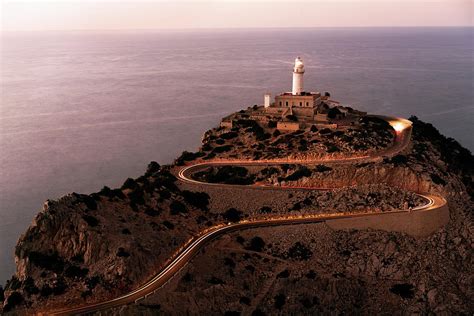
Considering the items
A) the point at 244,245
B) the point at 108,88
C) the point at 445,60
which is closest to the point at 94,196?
the point at 244,245

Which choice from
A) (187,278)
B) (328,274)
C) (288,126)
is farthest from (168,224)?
(288,126)

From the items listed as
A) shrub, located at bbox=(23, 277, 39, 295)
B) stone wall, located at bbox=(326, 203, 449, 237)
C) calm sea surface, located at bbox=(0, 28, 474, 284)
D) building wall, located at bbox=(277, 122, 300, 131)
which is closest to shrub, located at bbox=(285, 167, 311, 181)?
stone wall, located at bbox=(326, 203, 449, 237)

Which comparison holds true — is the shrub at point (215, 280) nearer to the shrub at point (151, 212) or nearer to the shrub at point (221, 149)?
the shrub at point (151, 212)

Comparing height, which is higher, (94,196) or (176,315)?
(94,196)

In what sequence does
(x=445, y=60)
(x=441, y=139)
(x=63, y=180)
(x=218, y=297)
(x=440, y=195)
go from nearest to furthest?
(x=218, y=297), (x=440, y=195), (x=441, y=139), (x=63, y=180), (x=445, y=60)

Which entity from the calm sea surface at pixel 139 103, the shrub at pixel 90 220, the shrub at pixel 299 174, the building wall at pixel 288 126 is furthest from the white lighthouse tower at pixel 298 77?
the shrub at pixel 90 220

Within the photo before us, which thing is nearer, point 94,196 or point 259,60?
point 94,196

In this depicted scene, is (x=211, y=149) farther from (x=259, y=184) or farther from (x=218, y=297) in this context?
(x=218, y=297)
